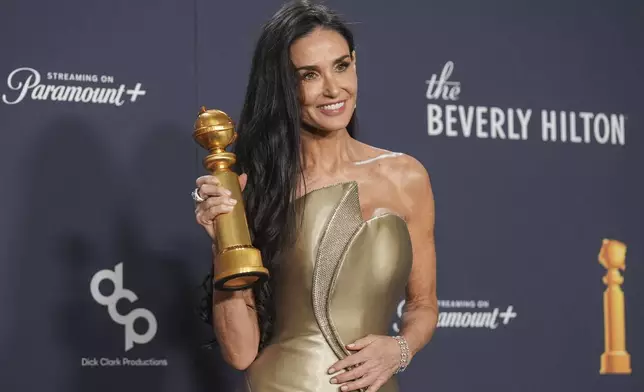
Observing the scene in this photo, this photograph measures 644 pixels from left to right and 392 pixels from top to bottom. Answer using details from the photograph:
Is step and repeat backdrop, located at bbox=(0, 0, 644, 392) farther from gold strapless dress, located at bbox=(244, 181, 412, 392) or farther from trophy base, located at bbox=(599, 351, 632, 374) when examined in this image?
gold strapless dress, located at bbox=(244, 181, 412, 392)

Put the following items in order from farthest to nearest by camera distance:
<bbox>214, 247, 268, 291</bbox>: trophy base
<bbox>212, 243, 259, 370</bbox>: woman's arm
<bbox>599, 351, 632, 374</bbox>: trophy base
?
<bbox>599, 351, 632, 374</bbox>: trophy base → <bbox>212, 243, 259, 370</bbox>: woman's arm → <bbox>214, 247, 268, 291</bbox>: trophy base

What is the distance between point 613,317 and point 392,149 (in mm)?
1024

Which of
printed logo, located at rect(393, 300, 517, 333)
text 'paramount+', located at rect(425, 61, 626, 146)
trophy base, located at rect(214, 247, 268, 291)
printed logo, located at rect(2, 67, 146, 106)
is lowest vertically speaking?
trophy base, located at rect(214, 247, 268, 291)

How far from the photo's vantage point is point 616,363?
373 centimetres

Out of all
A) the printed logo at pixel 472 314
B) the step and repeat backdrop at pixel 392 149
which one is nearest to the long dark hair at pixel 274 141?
the step and repeat backdrop at pixel 392 149

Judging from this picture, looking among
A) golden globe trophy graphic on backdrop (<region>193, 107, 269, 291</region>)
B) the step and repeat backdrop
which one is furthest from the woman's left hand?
the step and repeat backdrop

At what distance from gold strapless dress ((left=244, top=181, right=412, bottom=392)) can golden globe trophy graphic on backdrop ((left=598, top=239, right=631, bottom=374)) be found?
168 cm

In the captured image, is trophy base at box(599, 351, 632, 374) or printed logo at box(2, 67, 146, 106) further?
trophy base at box(599, 351, 632, 374)

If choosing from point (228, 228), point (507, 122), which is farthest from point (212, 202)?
point (507, 122)

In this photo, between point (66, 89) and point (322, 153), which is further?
point (66, 89)

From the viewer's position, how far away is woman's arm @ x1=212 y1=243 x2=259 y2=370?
216cm

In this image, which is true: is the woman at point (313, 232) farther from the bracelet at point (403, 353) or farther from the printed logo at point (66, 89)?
the printed logo at point (66, 89)

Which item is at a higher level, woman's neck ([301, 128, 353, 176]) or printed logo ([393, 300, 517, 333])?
woman's neck ([301, 128, 353, 176])

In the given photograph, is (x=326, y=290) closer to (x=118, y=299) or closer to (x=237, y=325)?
(x=237, y=325)
